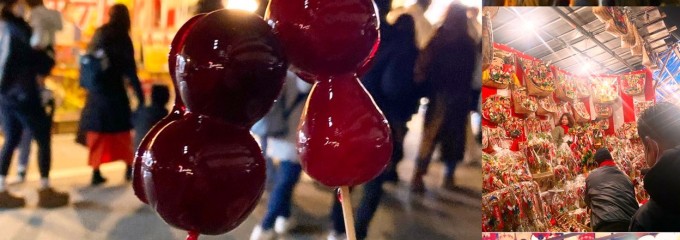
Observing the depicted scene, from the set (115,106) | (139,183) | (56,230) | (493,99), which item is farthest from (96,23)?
(493,99)

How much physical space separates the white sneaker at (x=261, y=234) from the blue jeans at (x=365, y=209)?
0.14 m

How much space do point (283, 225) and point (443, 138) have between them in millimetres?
415

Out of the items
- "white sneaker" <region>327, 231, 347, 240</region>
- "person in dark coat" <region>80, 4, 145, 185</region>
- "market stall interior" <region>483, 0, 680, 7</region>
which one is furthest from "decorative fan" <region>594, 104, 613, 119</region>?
"person in dark coat" <region>80, 4, 145, 185</region>

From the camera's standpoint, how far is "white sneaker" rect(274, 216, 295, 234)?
4.57 feet

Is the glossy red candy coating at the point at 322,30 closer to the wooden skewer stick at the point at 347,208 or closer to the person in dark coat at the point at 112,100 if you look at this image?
the wooden skewer stick at the point at 347,208

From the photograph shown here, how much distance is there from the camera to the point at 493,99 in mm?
1342

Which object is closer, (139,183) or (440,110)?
(139,183)

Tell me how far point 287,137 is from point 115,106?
0.40 m

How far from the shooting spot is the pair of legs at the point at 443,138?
137cm

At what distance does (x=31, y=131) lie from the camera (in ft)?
4.49

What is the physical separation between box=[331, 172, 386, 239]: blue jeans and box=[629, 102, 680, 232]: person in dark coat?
0.55 meters

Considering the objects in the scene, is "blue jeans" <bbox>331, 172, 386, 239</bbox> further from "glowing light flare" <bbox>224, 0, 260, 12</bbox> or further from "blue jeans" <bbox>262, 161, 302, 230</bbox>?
"glowing light flare" <bbox>224, 0, 260, 12</bbox>

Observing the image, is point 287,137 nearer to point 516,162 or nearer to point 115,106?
point 115,106

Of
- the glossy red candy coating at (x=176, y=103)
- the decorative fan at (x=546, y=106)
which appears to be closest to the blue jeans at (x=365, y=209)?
the decorative fan at (x=546, y=106)
